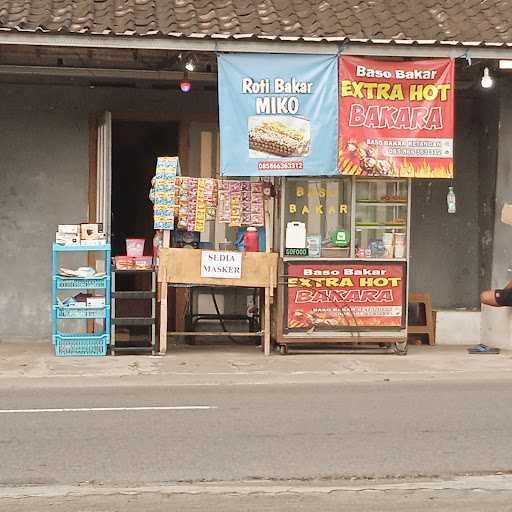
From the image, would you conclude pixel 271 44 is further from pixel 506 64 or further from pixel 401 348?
pixel 401 348

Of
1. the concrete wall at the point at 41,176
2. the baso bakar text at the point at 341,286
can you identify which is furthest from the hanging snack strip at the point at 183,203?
the concrete wall at the point at 41,176

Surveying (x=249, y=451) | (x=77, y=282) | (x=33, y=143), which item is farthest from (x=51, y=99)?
(x=249, y=451)

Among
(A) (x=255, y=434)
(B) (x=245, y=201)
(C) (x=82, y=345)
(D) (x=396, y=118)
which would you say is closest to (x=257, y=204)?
(B) (x=245, y=201)

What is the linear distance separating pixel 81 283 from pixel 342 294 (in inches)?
137

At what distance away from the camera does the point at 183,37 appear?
11.7 metres

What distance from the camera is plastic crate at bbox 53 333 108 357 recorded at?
12422 mm

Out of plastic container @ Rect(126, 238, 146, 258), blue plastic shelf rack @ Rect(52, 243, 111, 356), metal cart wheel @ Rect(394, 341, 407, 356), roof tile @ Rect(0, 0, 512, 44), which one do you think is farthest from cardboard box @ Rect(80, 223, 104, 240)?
metal cart wheel @ Rect(394, 341, 407, 356)

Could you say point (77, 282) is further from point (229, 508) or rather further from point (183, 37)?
point (229, 508)

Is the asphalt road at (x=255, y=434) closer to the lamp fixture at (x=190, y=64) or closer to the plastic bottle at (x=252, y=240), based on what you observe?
the plastic bottle at (x=252, y=240)

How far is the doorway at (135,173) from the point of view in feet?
50.4

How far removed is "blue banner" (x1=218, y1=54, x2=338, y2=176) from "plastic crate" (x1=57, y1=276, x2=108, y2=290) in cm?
220

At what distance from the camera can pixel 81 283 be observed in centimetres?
1244

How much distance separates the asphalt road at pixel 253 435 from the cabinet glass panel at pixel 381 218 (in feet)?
9.82

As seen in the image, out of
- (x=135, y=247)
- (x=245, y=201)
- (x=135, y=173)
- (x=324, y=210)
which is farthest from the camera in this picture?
(x=135, y=173)
